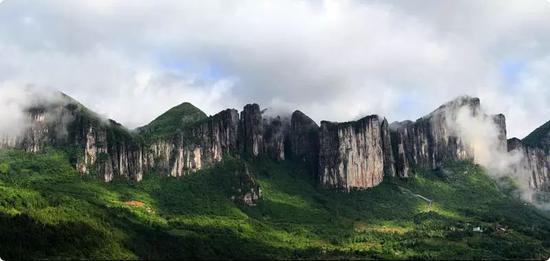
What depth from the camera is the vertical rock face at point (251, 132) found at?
644ft

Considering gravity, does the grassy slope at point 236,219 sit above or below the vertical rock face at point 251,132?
below

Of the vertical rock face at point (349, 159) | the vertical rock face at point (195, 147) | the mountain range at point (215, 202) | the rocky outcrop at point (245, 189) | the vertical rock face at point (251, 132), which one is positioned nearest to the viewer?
the mountain range at point (215, 202)

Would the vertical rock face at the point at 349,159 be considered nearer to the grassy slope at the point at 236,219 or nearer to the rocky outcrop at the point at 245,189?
the grassy slope at the point at 236,219

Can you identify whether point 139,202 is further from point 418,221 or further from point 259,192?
point 418,221

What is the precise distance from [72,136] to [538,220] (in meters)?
119

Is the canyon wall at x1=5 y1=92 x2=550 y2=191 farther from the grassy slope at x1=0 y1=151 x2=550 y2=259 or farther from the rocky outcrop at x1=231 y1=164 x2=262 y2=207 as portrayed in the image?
the rocky outcrop at x1=231 y1=164 x2=262 y2=207

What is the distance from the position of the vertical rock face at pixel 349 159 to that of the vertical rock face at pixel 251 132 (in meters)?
17.4

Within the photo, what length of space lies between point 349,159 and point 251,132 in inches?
1065

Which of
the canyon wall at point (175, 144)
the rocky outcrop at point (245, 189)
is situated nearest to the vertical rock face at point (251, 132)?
the canyon wall at point (175, 144)

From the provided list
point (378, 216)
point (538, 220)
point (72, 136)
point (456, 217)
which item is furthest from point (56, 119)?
point (538, 220)

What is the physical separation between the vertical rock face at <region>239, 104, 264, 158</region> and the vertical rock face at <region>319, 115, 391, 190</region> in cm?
1740

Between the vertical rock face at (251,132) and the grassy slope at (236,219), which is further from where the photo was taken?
the vertical rock face at (251,132)

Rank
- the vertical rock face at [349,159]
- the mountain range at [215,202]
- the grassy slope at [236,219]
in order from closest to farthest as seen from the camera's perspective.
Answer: the grassy slope at [236,219] < the mountain range at [215,202] < the vertical rock face at [349,159]

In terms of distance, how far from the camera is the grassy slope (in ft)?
391
